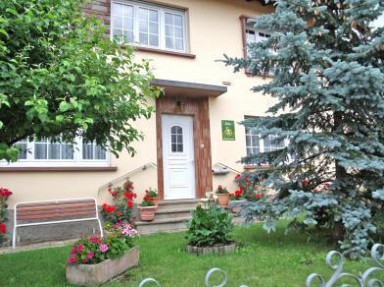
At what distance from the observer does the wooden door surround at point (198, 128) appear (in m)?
8.93

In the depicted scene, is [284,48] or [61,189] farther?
[61,189]

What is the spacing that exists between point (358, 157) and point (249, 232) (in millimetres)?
2777

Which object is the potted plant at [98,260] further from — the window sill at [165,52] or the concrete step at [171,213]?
the window sill at [165,52]

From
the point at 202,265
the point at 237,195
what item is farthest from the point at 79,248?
the point at 237,195

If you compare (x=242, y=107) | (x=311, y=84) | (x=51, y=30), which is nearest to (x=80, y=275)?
(x=51, y=30)

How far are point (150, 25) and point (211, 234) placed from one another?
630cm

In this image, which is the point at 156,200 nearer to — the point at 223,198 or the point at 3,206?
the point at 223,198

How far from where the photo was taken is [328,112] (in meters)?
5.49

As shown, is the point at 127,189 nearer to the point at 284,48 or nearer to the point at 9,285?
the point at 9,285

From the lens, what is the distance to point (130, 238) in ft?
14.9

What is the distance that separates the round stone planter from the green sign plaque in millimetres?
4670

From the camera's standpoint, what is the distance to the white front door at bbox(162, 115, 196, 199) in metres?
8.96

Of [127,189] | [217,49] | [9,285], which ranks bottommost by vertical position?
[9,285]

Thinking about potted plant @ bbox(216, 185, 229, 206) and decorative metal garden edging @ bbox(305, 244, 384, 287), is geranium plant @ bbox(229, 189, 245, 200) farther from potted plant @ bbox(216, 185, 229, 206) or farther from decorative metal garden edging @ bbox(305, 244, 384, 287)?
decorative metal garden edging @ bbox(305, 244, 384, 287)
